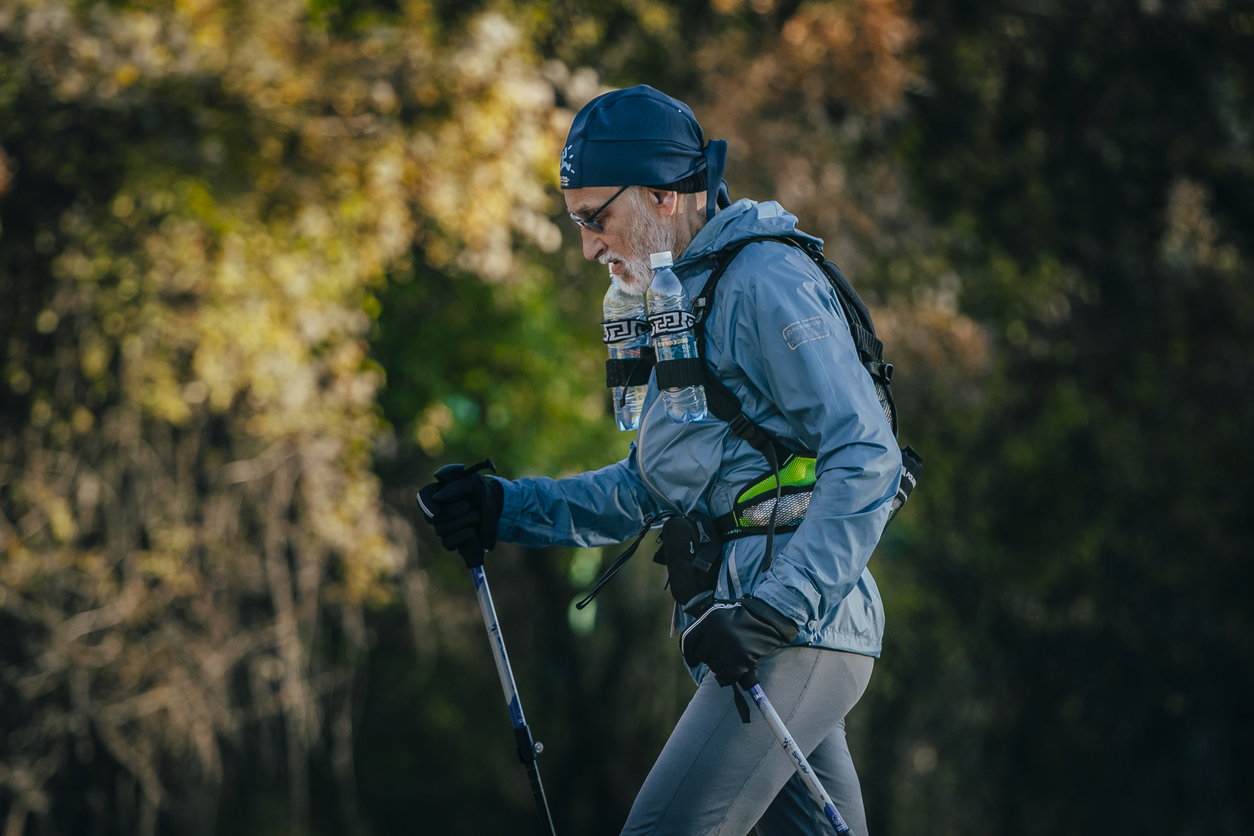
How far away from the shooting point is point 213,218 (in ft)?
16.4

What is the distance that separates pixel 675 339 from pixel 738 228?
22 centimetres

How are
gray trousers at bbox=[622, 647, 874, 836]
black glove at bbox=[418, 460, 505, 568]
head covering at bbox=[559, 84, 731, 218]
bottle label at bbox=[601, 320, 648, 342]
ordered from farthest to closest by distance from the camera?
black glove at bbox=[418, 460, 505, 568] < bottle label at bbox=[601, 320, 648, 342] < head covering at bbox=[559, 84, 731, 218] < gray trousers at bbox=[622, 647, 874, 836]

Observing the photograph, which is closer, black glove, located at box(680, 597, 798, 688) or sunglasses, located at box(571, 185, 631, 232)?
black glove, located at box(680, 597, 798, 688)

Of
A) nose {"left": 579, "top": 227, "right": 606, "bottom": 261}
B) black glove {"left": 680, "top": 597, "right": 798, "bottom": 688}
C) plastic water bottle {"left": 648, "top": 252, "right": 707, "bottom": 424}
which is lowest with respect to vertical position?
black glove {"left": 680, "top": 597, "right": 798, "bottom": 688}

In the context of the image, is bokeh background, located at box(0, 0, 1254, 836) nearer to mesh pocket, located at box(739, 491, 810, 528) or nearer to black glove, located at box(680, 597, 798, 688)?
mesh pocket, located at box(739, 491, 810, 528)

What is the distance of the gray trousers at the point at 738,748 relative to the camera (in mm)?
1870

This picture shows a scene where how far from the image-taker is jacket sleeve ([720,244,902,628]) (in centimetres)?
176

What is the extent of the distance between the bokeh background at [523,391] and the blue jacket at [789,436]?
3.55 metres

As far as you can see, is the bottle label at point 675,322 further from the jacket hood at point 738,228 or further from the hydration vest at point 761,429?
the jacket hood at point 738,228

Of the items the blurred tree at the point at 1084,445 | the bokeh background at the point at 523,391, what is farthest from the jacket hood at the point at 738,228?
the blurred tree at the point at 1084,445

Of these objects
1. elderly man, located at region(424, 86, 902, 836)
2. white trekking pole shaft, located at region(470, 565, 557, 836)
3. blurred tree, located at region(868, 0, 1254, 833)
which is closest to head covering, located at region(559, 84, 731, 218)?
elderly man, located at region(424, 86, 902, 836)

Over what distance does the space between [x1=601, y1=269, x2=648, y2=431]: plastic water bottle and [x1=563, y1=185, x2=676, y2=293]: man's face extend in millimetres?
45

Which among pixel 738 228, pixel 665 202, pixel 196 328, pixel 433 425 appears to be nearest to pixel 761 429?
pixel 738 228

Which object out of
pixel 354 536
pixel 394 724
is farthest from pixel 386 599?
pixel 394 724
